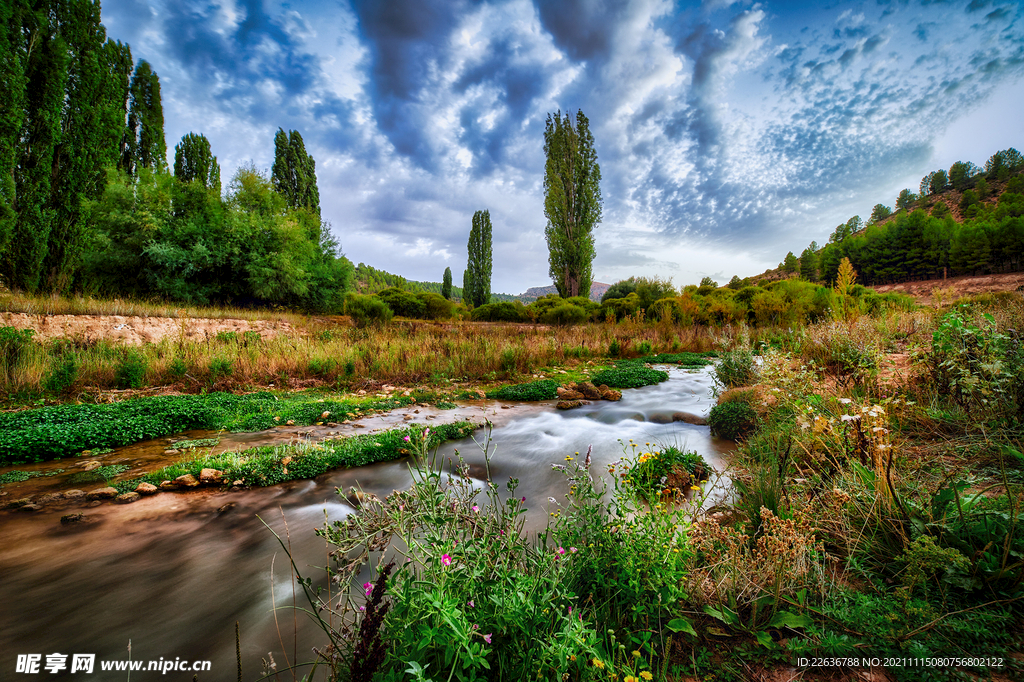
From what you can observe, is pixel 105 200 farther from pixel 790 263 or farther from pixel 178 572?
pixel 790 263

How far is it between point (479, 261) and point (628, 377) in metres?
30.7

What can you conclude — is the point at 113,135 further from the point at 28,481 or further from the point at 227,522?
the point at 227,522

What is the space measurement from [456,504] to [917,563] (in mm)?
2308

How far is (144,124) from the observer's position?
68.8ft

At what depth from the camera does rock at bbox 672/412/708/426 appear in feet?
19.9

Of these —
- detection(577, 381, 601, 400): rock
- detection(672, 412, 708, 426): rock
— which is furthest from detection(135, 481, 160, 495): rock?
detection(672, 412, 708, 426): rock

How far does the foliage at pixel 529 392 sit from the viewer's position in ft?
26.4

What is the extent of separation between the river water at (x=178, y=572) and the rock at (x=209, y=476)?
165mm

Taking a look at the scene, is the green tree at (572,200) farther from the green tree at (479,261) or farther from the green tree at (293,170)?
the green tree at (293,170)

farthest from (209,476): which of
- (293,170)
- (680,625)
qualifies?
(293,170)

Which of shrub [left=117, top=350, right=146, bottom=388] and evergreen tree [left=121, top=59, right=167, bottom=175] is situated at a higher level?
evergreen tree [left=121, top=59, right=167, bottom=175]

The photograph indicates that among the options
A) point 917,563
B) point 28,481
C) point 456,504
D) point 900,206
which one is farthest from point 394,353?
point 900,206

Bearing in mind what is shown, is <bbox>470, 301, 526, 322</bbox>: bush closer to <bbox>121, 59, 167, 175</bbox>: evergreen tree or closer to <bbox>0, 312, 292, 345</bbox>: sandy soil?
<bbox>0, 312, 292, 345</bbox>: sandy soil

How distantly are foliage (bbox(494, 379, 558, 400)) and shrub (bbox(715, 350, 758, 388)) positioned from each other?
11.9ft
